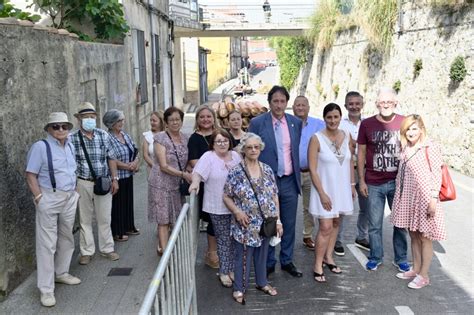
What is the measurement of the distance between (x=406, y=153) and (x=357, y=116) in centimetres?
114

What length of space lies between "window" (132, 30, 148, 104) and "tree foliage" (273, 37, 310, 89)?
1745 cm

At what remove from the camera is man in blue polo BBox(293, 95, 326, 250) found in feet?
17.3

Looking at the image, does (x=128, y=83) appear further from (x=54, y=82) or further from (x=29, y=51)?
(x=29, y=51)

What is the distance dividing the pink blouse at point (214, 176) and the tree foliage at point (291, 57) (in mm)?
24456

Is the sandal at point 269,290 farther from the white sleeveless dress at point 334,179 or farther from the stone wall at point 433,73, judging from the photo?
the stone wall at point 433,73

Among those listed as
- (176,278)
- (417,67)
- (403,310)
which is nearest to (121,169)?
(176,278)

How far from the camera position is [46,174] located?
4.16 metres

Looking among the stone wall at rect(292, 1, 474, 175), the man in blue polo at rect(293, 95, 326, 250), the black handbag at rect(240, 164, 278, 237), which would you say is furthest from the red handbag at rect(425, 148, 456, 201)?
the stone wall at rect(292, 1, 474, 175)

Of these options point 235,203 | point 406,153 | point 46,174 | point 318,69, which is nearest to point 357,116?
point 406,153

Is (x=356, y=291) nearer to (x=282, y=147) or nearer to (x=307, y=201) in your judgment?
(x=307, y=201)

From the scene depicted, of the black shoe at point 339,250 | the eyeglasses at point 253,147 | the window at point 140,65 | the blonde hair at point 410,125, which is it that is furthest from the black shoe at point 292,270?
the window at point 140,65

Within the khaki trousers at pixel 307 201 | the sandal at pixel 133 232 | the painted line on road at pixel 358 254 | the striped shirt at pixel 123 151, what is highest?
the striped shirt at pixel 123 151

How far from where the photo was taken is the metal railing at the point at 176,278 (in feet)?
7.38

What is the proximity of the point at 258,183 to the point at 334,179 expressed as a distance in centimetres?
89
